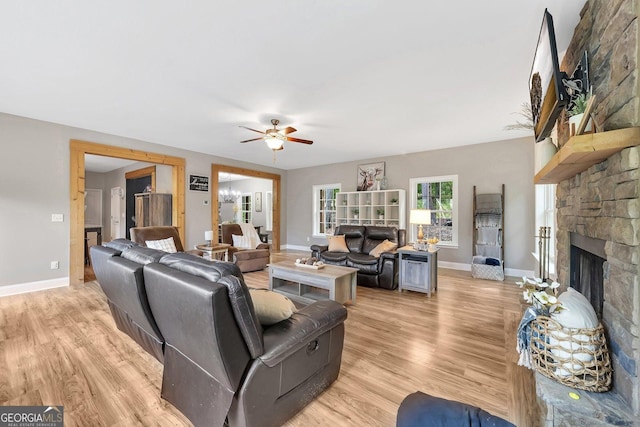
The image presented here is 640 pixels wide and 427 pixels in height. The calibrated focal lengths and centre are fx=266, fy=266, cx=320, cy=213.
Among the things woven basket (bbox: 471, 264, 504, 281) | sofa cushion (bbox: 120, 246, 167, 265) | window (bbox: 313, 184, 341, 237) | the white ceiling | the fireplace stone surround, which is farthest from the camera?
window (bbox: 313, 184, 341, 237)

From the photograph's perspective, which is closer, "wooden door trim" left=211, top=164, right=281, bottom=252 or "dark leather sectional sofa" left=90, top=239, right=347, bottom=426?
"dark leather sectional sofa" left=90, top=239, right=347, bottom=426

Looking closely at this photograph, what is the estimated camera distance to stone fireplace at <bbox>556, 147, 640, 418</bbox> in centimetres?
114

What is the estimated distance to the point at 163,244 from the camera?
4.54 m

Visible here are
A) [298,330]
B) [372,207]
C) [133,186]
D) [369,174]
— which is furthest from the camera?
[133,186]

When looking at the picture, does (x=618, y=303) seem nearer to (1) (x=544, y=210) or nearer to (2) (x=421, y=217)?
(2) (x=421, y=217)

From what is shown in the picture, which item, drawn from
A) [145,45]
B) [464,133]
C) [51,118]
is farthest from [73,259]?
[464,133]

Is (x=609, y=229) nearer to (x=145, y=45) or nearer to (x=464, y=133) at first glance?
(x=145, y=45)

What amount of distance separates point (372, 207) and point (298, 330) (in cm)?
538

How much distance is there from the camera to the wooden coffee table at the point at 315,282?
3.22 metres

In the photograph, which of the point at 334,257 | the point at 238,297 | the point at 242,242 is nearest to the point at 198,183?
the point at 242,242

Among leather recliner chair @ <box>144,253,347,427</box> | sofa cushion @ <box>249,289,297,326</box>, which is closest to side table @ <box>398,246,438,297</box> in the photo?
leather recliner chair @ <box>144,253,347,427</box>

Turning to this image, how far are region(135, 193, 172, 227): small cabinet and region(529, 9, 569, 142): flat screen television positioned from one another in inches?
253

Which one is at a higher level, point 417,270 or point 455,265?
point 417,270

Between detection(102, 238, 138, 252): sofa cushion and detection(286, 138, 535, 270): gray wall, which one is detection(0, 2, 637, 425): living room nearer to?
detection(286, 138, 535, 270): gray wall
